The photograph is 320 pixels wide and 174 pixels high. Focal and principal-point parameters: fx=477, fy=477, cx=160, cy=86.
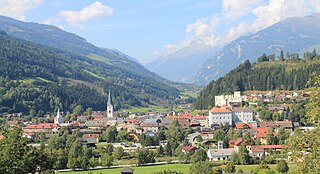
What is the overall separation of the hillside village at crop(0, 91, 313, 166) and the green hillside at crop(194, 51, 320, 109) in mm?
4868

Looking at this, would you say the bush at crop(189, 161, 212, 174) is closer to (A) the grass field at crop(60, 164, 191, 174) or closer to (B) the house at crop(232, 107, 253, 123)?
(A) the grass field at crop(60, 164, 191, 174)

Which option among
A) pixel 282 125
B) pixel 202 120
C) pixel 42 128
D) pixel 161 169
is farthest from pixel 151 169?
pixel 42 128

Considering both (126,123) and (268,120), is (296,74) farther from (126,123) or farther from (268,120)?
(126,123)

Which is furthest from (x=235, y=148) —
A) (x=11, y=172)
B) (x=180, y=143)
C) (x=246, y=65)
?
(x=246, y=65)

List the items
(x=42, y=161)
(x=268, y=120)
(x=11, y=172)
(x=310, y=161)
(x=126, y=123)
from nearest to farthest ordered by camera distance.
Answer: (x=310, y=161) → (x=11, y=172) → (x=42, y=161) → (x=268, y=120) → (x=126, y=123)

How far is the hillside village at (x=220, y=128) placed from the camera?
66.8m

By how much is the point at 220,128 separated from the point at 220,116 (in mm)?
8289

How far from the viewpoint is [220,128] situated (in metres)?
84.6

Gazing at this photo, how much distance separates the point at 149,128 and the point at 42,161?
68005mm

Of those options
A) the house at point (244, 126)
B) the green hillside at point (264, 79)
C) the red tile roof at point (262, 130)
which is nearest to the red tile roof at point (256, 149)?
the red tile roof at point (262, 130)

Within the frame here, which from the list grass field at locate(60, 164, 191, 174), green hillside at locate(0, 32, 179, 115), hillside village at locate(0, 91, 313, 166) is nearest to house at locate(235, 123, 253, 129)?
hillside village at locate(0, 91, 313, 166)

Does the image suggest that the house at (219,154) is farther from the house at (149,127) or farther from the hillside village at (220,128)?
the house at (149,127)

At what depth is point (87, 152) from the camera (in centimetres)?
6222

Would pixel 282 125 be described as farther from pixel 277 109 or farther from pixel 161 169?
pixel 161 169
